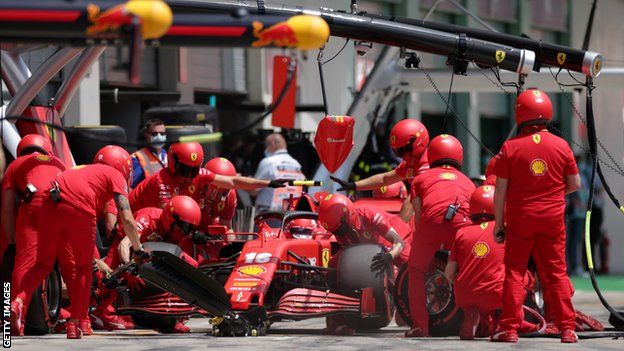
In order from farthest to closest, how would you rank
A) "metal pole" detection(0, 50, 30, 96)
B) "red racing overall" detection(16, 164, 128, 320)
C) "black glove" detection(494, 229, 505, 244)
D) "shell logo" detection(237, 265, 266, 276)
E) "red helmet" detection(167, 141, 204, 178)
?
"metal pole" detection(0, 50, 30, 96), "red helmet" detection(167, 141, 204, 178), "shell logo" detection(237, 265, 266, 276), "red racing overall" detection(16, 164, 128, 320), "black glove" detection(494, 229, 505, 244)

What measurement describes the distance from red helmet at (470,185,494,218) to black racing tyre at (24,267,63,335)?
12.1ft

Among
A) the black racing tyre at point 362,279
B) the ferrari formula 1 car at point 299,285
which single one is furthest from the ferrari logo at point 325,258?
the black racing tyre at point 362,279

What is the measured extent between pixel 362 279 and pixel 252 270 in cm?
95

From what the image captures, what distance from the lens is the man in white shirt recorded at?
1978cm

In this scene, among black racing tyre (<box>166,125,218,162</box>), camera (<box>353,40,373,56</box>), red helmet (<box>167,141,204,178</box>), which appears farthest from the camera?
black racing tyre (<box>166,125,218,162</box>)

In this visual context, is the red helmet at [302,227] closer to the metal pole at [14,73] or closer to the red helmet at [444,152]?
the red helmet at [444,152]

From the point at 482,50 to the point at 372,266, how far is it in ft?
7.13

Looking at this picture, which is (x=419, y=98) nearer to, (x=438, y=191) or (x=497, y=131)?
(x=497, y=131)

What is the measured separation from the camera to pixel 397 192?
17000 mm

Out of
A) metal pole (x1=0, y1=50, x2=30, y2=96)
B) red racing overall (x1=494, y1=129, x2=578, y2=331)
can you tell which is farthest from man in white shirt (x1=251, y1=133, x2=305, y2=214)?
red racing overall (x1=494, y1=129, x2=578, y2=331)

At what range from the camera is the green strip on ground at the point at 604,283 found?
23188 millimetres

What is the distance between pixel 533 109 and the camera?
1292cm

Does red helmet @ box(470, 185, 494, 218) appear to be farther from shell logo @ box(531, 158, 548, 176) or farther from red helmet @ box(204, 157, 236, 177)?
red helmet @ box(204, 157, 236, 177)

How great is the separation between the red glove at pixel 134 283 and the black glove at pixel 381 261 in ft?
6.63
